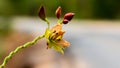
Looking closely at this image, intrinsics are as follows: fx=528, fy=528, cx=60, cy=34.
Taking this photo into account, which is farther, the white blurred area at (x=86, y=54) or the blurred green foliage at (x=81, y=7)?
the blurred green foliage at (x=81, y=7)

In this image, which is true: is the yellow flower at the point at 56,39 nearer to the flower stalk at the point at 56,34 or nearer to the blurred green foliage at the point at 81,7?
the flower stalk at the point at 56,34

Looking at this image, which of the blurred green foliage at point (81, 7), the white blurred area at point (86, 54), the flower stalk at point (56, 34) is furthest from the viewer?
the blurred green foliage at point (81, 7)

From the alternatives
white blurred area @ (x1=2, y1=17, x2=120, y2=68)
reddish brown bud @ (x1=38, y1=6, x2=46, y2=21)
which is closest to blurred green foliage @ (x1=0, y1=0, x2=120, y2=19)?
white blurred area @ (x1=2, y1=17, x2=120, y2=68)

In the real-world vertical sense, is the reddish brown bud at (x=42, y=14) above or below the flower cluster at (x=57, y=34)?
above

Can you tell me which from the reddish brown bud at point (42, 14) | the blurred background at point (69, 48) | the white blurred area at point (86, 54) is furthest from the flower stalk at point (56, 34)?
the white blurred area at point (86, 54)

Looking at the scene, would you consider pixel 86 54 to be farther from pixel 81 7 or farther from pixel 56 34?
pixel 56 34

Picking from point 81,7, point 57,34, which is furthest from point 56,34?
point 81,7

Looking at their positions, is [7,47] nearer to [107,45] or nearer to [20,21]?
[107,45]

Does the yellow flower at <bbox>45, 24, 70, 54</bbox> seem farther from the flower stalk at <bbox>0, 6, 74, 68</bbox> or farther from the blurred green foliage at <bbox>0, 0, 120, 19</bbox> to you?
the blurred green foliage at <bbox>0, 0, 120, 19</bbox>

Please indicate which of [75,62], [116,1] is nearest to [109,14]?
[116,1]
